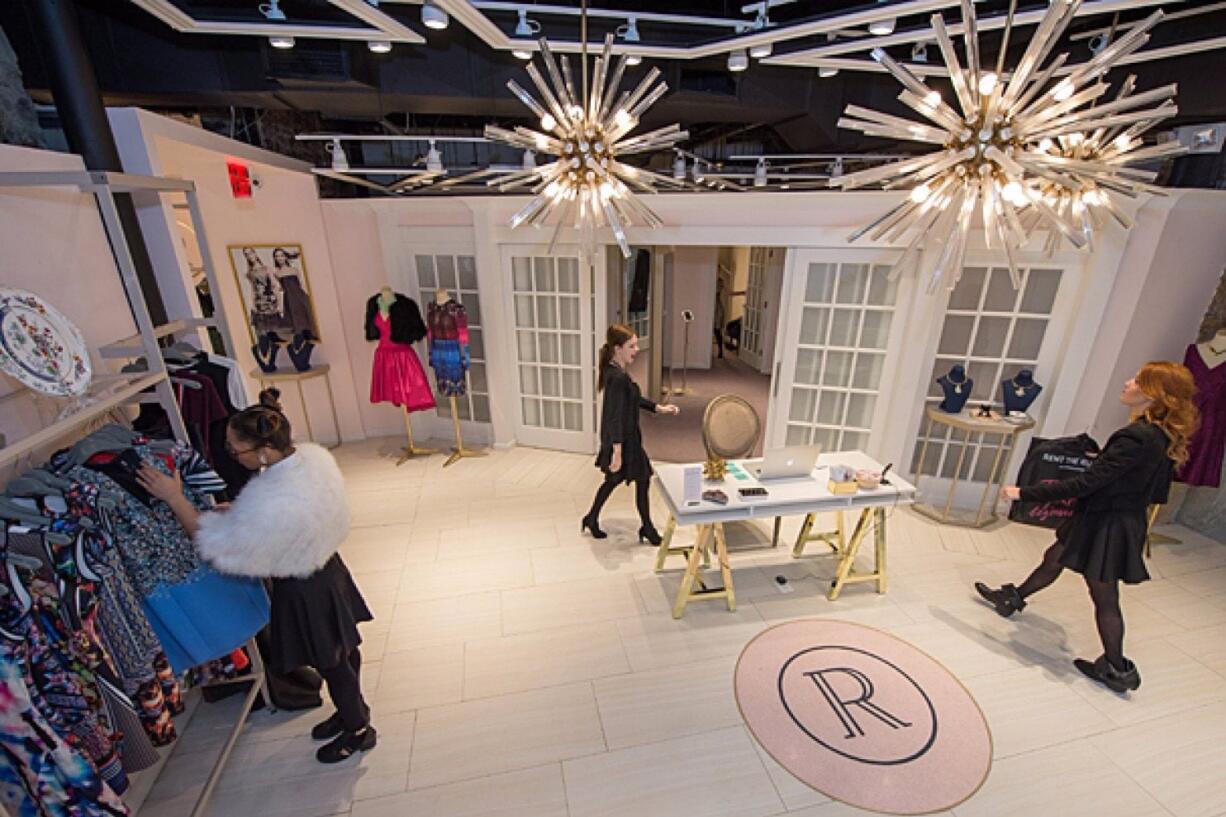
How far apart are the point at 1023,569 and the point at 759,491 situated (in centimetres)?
210

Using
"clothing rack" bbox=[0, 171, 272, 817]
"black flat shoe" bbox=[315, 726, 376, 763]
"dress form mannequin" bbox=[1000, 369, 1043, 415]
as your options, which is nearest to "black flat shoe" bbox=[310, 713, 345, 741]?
"black flat shoe" bbox=[315, 726, 376, 763]

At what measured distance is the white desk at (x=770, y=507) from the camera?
112 inches

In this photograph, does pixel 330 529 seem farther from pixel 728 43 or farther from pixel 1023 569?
pixel 1023 569

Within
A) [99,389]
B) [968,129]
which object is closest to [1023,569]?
[968,129]

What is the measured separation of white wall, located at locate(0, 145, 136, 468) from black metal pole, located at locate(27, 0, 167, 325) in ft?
0.63

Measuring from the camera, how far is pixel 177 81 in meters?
3.33

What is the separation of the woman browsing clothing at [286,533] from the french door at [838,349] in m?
3.48

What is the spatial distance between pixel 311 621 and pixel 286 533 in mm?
446

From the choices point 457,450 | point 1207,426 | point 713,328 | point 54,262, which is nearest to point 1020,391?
point 1207,426

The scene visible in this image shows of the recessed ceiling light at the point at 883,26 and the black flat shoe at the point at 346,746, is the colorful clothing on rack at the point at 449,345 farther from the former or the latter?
the recessed ceiling light at the point at 883,26

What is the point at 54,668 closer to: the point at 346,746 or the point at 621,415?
the point at 346,746

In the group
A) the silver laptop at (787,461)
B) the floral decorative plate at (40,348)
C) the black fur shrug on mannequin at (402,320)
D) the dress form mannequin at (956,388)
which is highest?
the floral decorative plate at (40,348)

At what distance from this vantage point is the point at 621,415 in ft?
11.0

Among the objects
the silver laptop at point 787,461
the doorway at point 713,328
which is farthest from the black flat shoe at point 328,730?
the doorway at point 713,328
